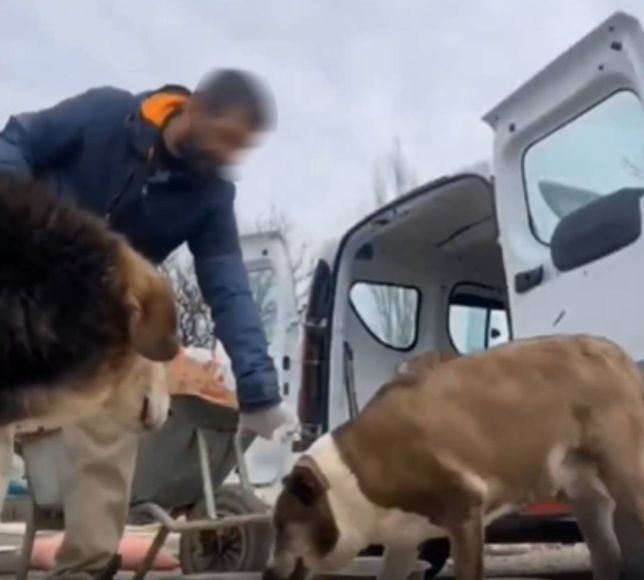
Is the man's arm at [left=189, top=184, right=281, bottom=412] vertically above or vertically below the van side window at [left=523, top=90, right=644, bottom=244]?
below

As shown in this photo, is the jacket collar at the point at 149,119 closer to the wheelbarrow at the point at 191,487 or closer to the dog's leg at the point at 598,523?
the wheelbarrow at the point at 191,487

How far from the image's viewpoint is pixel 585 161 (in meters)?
4.57

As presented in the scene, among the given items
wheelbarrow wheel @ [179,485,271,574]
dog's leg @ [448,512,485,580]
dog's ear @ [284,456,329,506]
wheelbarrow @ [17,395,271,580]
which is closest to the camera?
dog's leg @ [448,512,485,580]

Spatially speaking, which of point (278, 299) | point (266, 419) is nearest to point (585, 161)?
point (266, 419)

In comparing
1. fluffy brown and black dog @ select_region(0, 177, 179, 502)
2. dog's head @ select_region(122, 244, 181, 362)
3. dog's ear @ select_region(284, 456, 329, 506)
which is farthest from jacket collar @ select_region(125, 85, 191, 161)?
dog's ear @ select_region(284, 456, 329, 506)

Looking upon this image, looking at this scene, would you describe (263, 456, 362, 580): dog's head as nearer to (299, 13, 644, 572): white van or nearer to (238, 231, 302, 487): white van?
(299, 13, 644, 572): white van

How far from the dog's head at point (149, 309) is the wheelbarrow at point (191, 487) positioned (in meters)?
2.57

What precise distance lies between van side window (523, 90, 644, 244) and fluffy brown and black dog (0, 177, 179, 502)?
8.02 feet

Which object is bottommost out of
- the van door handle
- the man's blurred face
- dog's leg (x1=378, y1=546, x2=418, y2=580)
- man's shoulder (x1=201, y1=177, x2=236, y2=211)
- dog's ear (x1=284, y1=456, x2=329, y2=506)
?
dog's leg (x1=378, y1=546, x2=418, y2=580)

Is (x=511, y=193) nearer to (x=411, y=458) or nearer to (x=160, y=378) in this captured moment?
(x=411, y=458)

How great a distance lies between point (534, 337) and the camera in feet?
15.4

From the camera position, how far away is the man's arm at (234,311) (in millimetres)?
3873

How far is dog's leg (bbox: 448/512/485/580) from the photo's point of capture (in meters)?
4.25

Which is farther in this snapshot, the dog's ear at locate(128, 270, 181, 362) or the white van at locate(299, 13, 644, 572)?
the white van at locate(299, 13, 644, 572)
